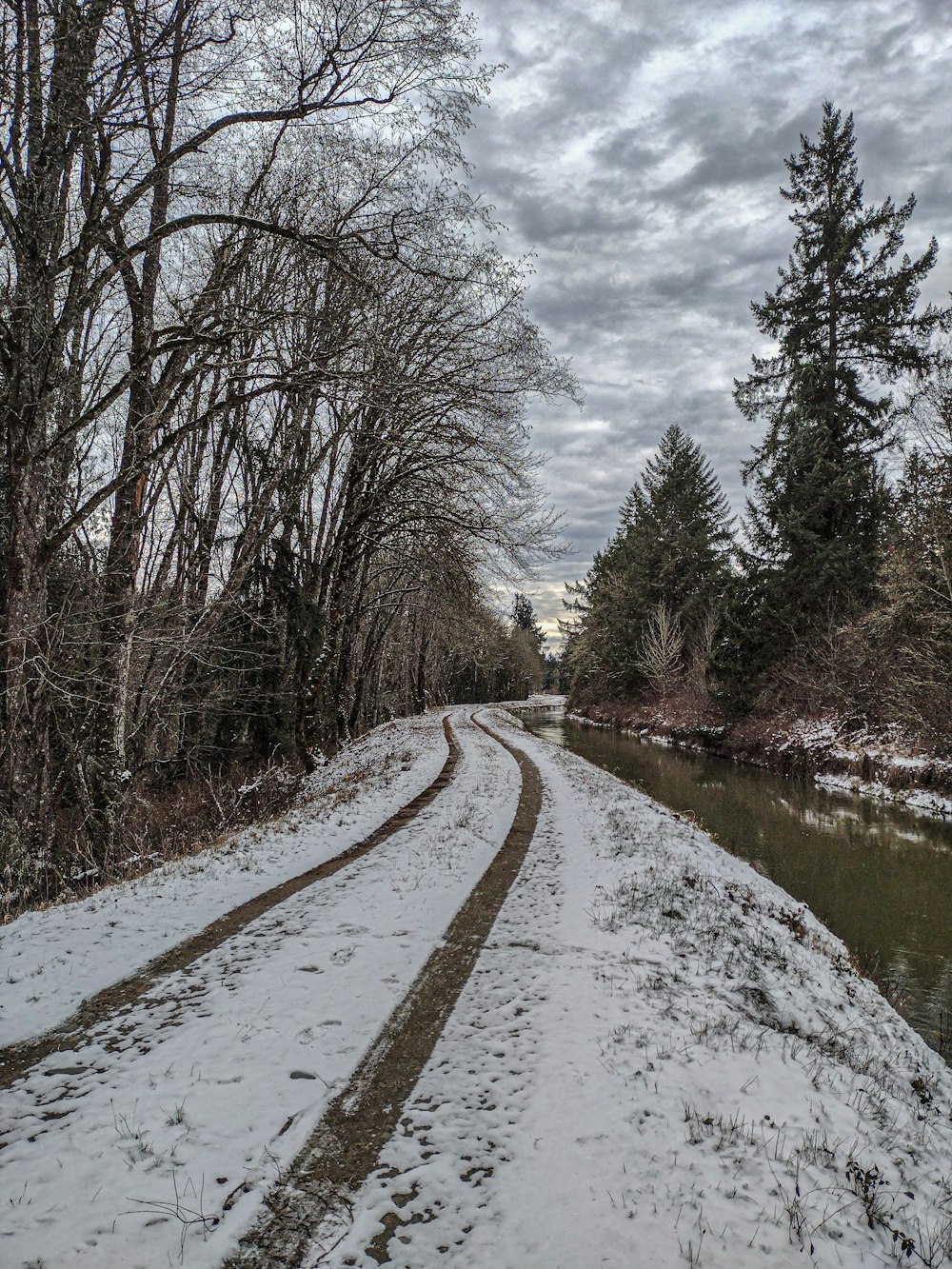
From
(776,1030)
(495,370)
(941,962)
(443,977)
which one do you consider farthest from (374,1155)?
(495,370)

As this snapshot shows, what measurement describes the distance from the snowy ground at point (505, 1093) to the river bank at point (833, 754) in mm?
11268

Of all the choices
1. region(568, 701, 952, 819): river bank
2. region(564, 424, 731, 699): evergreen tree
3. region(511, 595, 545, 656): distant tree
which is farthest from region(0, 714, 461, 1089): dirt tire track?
region(511, 595, 545, 656): distant tree

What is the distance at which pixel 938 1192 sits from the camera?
10.5ft

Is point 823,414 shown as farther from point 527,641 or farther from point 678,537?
point 527,641

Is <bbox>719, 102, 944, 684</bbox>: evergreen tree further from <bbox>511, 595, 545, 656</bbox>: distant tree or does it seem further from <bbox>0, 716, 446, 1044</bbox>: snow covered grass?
<bbox>511, 595, 545, 656</bbox>: distant tree

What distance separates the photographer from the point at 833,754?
18.9 m

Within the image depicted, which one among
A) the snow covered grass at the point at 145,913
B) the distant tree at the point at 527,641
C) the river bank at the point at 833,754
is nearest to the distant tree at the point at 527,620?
the distant tree at the point at 527,641

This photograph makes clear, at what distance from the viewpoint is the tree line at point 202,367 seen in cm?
631

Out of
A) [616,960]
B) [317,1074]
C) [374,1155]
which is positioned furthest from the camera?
[616,960]

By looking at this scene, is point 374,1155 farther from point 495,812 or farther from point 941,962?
point 495,812

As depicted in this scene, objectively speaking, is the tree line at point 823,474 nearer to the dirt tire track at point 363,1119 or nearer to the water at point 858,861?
the water at point 858,861

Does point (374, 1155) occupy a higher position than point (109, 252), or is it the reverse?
point (109, 252)

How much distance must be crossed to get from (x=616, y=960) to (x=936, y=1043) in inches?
123

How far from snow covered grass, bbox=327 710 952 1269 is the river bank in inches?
465
